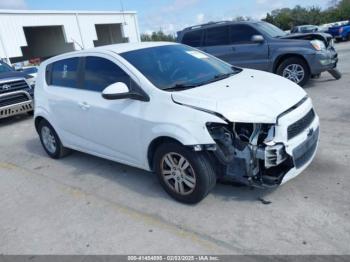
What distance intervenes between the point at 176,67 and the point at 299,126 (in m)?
1.66

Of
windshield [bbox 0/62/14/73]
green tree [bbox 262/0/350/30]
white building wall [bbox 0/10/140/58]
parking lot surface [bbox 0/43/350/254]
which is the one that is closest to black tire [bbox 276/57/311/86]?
parking lot surface [bbox 0/43/350/254]

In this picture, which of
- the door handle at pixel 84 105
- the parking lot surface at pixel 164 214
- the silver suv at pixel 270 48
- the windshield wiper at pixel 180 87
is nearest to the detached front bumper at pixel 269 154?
the parking lot surface at pixel 164 214

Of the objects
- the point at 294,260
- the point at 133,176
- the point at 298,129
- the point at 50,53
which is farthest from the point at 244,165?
the point at 50,53

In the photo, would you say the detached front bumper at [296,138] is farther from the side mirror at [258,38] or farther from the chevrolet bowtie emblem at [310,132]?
the side mirror at [258,38]

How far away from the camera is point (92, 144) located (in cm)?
487

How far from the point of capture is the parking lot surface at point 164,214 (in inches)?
124

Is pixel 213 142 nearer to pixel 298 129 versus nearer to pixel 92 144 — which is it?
pixel 298 129

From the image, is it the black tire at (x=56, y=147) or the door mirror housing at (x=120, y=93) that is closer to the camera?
the door mirror housing at (x=120, y=93)

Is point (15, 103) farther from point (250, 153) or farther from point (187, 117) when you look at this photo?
point (250, 153)

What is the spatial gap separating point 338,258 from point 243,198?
1.22 metres

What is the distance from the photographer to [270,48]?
9.34 meters

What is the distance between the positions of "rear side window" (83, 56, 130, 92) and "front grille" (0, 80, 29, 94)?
5132mm

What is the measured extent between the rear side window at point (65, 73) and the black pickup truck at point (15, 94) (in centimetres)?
399

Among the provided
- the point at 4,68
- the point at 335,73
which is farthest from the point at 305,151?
the point at 4,68
